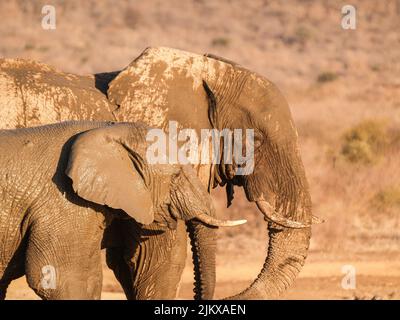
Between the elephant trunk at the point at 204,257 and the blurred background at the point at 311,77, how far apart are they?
13.0 ft

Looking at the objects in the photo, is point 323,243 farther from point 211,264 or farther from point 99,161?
point 99,161

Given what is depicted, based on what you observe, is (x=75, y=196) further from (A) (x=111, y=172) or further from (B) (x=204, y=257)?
(B) (x=204, y=257)

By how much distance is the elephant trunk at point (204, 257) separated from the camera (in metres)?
11.0

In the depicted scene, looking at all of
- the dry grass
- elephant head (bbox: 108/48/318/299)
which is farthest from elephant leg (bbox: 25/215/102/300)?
the dry grass

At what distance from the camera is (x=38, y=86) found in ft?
35.9

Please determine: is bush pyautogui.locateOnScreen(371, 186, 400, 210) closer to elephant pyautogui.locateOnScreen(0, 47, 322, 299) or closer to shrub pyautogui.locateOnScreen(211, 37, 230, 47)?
elephant pyautogui.locateOnScreen(0, 47, 322, 299)

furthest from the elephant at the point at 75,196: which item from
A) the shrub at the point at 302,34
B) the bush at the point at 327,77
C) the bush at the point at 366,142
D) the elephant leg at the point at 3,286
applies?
the shrub at the point at 302,34

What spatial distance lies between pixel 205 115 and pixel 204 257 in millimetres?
1112

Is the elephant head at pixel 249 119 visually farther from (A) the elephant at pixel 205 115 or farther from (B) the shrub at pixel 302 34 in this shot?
(B) the shrub at pixel 302 34

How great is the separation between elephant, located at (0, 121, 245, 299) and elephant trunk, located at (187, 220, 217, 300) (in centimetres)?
138

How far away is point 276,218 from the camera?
11.4m

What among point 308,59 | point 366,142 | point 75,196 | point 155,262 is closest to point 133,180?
point 75,196

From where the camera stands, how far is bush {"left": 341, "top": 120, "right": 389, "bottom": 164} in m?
22.2

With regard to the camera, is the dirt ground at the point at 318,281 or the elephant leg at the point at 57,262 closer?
the elephant leg at the point at 57,262
